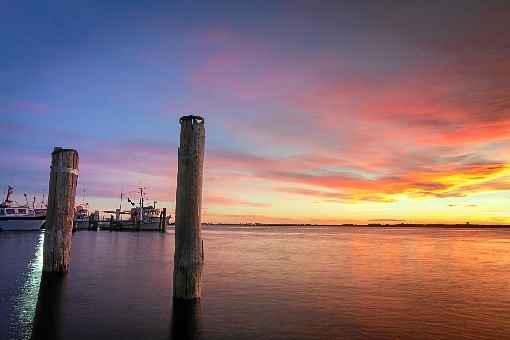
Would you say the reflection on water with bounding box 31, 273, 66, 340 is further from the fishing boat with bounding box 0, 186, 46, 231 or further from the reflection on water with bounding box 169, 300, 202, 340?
the fishing boat with bounding box 0, 186, 46, 231

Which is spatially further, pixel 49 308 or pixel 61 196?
pixel 61 196

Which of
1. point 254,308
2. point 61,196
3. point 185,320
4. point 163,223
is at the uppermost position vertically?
point 61,196

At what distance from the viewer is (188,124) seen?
33.6 feet

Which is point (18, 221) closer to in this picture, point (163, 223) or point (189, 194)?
point (163, 223)

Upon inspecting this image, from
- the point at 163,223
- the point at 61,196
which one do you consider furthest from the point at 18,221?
the point at 61,196

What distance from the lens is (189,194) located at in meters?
10.1

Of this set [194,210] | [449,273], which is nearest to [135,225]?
[449,273]

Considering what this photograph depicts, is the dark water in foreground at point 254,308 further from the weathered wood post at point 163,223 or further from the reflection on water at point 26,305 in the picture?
the weathered wood post at point 163,223

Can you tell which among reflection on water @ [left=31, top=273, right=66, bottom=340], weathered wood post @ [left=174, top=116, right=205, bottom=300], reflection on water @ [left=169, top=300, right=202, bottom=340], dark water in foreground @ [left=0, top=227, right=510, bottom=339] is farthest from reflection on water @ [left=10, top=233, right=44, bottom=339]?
weathered wood post @ [left=174, top=116, right=205, bottom=300]

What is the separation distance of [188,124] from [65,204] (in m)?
6.55

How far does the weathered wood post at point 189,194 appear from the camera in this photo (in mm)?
10133

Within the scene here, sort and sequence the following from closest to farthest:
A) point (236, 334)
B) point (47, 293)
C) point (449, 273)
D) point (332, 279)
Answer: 1. point (236, 334)
2. point (47, 293)
3. point (332, 279)
4. point (449, 273)

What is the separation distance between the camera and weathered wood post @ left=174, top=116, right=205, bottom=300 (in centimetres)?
1013

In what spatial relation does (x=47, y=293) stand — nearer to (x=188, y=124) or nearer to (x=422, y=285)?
(x=188, y=124)
